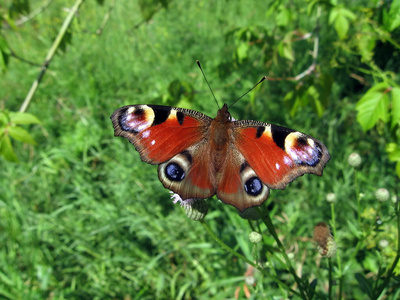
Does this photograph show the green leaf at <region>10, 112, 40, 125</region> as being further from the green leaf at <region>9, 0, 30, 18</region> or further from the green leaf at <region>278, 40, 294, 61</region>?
the green leaf at <region>278, 40, 294, 61</region>

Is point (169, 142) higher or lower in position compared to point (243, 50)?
lower

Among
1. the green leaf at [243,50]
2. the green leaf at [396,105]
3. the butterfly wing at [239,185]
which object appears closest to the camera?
the butterfly wing at [239,185]

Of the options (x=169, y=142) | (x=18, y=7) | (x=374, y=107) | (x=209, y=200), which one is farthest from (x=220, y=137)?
(x=18, y=7)

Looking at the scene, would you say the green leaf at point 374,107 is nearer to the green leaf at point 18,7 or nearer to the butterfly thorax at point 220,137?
the butterfly thorax at point 220,137

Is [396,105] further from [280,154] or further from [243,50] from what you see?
[243,50]

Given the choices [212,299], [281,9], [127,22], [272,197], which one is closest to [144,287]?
[212,299]

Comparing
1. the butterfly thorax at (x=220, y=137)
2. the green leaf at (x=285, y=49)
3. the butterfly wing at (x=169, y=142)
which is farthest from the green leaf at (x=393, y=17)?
the butterfly wing at (x=169, y=142)
